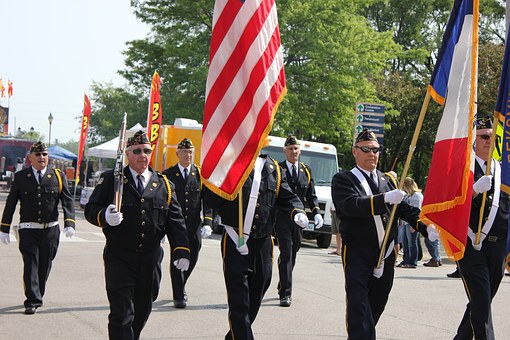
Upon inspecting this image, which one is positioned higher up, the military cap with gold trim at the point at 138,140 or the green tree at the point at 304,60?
the green tree at the point at 304,60

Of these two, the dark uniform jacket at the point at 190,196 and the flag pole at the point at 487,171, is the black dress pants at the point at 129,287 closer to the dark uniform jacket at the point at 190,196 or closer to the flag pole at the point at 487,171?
the flag pole at the point at 487,171

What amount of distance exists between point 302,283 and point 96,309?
13.6ft

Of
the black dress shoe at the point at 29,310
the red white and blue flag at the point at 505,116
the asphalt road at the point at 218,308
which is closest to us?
the red white and blue flag at the point at 505,116

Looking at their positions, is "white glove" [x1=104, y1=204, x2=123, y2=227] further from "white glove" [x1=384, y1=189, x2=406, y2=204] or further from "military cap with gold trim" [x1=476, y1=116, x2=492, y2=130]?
"military cap with gold trim" [x1=476, y1=116, x2=492, y2=130]

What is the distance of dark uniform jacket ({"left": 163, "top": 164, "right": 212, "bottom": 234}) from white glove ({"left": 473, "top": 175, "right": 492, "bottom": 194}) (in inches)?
183

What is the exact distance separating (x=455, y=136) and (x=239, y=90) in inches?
74.2

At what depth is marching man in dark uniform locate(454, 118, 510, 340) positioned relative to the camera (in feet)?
23.5

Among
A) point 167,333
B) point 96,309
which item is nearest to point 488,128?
point 167,333

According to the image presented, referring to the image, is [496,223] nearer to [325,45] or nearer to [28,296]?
[28,296]

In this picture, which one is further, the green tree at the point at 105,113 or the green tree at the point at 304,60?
the green tree at the point at 105,113

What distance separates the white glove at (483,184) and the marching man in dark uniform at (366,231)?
1.70 ft

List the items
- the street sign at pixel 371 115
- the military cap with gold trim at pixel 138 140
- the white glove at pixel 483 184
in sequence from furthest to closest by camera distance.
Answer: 1. the street sign at pixel 371 115
2. the military cap with gold trim at pixel 138 140
3. the white glove at pixel 483 184

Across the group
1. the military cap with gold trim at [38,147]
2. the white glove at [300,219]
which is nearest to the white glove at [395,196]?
the white glove at [300,219]

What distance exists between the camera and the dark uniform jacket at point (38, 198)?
10.2 meters
